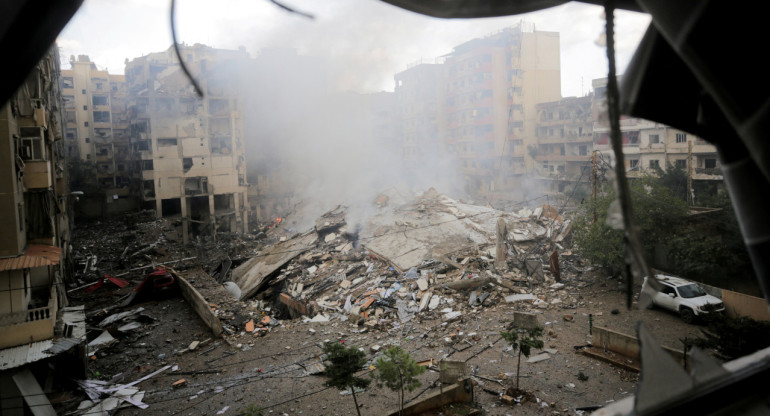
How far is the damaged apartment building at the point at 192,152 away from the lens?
2830 centimetres

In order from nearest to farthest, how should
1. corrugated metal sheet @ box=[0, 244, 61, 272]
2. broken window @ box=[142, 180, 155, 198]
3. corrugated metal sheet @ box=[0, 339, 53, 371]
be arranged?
corrugated metal sheet @ box=[0, 339, 53, 371] < corrugated metal sheet @ box=[0, 244, 61, 272] < broken window @ box=[142, 180, 155, 198]

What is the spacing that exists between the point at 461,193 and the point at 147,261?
82.4 feet

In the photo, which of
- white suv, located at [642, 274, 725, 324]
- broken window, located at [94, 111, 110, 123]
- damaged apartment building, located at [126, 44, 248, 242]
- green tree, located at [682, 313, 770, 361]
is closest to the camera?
green tree, located at [682, 313, 770, 361]

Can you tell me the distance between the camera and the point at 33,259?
31.3 feet

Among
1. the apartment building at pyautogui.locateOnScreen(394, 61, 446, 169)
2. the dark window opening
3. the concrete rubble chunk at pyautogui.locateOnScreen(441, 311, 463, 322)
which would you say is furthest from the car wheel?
the apartment building at pyautogui.locateOnScreen(394, 61, 446, 169)

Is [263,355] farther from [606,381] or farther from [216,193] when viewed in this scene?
[216,193]

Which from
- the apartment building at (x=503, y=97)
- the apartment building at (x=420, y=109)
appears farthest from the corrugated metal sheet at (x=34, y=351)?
the apartment building at (x=420, y=109)

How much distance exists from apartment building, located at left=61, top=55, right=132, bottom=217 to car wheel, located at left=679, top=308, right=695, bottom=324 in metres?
38.0

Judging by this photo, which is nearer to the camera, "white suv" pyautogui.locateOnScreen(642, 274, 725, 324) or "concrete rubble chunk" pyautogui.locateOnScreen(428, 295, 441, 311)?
"white suv" pyautogui.locateOnScreen(642, 274, 725, 324)

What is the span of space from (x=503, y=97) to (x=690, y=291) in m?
27.3

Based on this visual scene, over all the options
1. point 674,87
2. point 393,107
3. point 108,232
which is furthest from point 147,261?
point 393,107

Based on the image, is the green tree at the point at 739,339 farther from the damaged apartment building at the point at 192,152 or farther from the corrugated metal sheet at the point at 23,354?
the damaged apartment building at the point at 192,152

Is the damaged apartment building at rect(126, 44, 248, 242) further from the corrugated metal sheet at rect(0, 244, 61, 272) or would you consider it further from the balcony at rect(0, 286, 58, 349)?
the balcony at rect(0, 286, 58, 349)

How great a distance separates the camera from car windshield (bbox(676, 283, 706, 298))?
11.9 m
